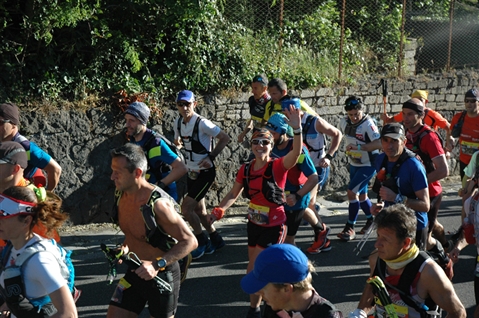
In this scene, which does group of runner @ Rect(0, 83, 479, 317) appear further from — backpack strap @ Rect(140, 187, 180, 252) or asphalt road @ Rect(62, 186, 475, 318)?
asphalt road @ Rect(62, 186, 475, 318)

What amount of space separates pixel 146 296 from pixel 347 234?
468 cm

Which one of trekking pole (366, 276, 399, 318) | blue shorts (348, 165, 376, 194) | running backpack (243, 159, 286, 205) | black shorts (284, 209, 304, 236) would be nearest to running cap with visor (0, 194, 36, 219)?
trekking pole (366, 276, 399, 318)

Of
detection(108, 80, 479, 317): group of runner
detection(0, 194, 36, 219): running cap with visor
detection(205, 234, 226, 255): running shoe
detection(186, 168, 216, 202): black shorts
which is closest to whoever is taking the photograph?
detection(0, 194, 36, 219): running cap with visor

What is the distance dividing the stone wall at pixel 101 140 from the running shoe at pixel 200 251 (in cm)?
237

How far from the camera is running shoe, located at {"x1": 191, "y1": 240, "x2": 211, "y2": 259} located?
8.35 m

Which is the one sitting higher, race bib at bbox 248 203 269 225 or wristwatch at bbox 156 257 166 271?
wristwatch at bbox 156 257 166 271

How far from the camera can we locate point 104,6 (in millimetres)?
10992

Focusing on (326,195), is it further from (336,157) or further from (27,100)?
(27,100)

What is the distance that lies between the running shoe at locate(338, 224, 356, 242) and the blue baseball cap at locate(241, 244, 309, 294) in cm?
571

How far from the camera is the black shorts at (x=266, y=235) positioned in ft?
20.7

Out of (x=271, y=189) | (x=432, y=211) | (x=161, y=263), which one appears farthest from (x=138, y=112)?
(x=432, y=211)

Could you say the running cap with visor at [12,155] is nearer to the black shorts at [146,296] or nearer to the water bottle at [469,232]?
the black shorts at [146,296]

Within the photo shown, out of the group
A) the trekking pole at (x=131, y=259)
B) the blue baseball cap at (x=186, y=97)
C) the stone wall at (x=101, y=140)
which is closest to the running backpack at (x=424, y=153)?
the blue baseball cap at (x=186, y=97)

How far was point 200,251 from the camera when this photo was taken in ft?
27.6
